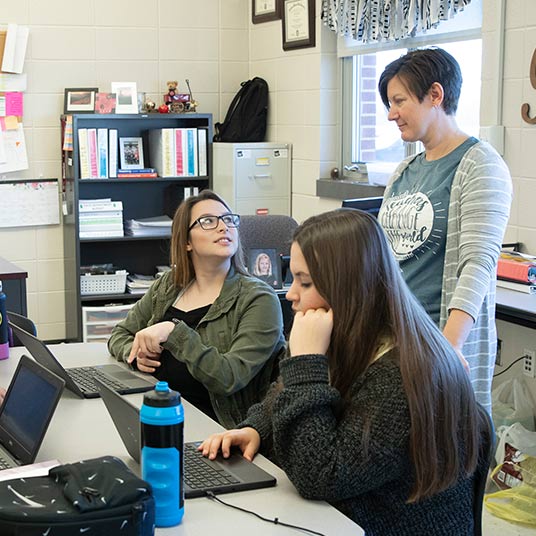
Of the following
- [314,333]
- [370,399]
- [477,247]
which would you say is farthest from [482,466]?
[477,247]

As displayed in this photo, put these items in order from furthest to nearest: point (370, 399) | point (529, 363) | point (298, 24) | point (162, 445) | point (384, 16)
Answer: point (298, 24) → point (384, 16) → point (529, 363) → point (370, 399) → point (162, 445)

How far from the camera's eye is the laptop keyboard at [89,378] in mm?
2396

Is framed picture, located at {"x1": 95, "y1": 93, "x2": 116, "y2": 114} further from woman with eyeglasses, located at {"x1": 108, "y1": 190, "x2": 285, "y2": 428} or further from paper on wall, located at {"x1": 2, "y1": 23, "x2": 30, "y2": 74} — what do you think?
woman with eyeglasses, located at {"x1": 108, "y1": 190, "x2": 285, "y2": 428}

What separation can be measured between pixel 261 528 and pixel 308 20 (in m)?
3.93

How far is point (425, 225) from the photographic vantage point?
2422 millimetres

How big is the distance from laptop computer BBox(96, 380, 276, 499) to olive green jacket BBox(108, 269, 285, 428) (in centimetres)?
51

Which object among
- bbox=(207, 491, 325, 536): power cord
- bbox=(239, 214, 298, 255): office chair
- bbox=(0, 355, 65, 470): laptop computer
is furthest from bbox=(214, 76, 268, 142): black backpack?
bbox=(207, 491, 325, 536): power cord

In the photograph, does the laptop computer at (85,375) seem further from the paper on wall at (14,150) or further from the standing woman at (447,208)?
the paper on wall at (14,150)

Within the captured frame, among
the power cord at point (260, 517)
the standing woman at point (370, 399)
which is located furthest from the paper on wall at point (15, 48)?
the power cord at point (260, 517)

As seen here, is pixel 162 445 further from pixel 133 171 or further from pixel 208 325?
pixel 133 171

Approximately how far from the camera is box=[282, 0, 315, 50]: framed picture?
5.05m

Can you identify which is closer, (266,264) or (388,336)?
(388,336)

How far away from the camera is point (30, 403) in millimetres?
1916

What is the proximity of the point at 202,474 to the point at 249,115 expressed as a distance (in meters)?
3.98
